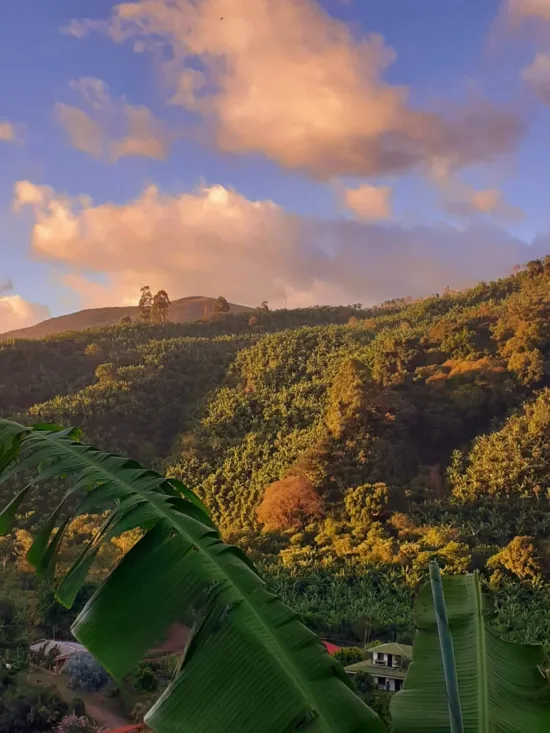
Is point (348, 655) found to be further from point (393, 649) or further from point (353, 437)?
point (353, 437)

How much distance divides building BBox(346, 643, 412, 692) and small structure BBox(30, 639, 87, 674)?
447 centimetres

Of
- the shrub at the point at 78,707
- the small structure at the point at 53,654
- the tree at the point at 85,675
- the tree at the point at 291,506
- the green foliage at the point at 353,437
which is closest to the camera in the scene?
the shrub at the point at 78,707

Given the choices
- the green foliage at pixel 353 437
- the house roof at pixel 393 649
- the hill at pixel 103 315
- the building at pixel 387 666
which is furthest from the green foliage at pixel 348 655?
the hill at pixel 103 315

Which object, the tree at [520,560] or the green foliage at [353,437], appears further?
the green foliage at [353,437]

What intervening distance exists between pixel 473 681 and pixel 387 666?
846cm

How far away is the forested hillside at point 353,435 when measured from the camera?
47.3 feet

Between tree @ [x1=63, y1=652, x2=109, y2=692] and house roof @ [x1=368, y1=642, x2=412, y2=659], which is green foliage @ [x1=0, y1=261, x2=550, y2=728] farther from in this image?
house roof @ [x1=368, y1=642, x2=412, y2=659]

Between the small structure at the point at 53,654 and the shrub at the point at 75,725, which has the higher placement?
the shrub at the point at 75,725

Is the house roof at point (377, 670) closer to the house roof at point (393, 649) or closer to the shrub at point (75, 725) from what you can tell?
the house roof at point (393, 649)

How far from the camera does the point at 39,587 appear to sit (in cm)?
1239

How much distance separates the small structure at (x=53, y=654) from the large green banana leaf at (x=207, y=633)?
9.96 m

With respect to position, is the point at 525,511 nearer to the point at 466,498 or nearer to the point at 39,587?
the point at 466,498

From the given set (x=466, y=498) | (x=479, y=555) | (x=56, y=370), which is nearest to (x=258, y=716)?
(x=479, y=555)

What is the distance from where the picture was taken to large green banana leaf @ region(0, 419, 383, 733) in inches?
45.8
